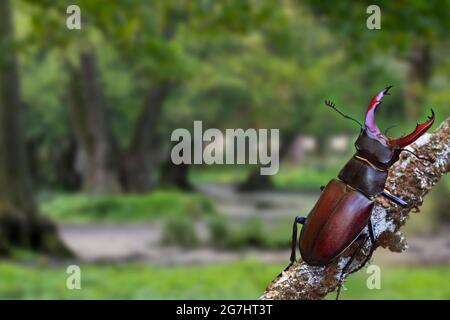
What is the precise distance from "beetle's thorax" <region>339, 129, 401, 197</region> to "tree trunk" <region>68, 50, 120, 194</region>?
17.9 meters

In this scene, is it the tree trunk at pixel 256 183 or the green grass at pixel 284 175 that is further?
the tree trunk at pixel 256 183

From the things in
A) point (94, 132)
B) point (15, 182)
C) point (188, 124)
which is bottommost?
point (15, 182)

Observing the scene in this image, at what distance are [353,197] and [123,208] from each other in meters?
18.1

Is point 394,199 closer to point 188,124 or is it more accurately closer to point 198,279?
point 198,279

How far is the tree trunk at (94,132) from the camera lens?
18938 millimetres

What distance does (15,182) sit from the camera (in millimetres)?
10742

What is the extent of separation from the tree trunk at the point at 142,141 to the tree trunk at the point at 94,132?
0.47 meters

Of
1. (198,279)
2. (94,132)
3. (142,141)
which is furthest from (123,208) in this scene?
(198,279)

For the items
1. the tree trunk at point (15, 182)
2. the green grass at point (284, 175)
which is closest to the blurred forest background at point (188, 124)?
the tree trunk at point (15, 182)

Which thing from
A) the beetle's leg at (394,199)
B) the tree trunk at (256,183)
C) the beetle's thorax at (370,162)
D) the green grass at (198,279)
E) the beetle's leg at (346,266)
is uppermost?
the beetle's thorax at (370,162)

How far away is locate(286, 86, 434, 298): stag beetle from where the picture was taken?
3.08 ft

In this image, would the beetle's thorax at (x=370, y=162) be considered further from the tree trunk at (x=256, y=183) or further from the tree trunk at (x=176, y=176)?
the tree trunk at (x=176, y=176)
